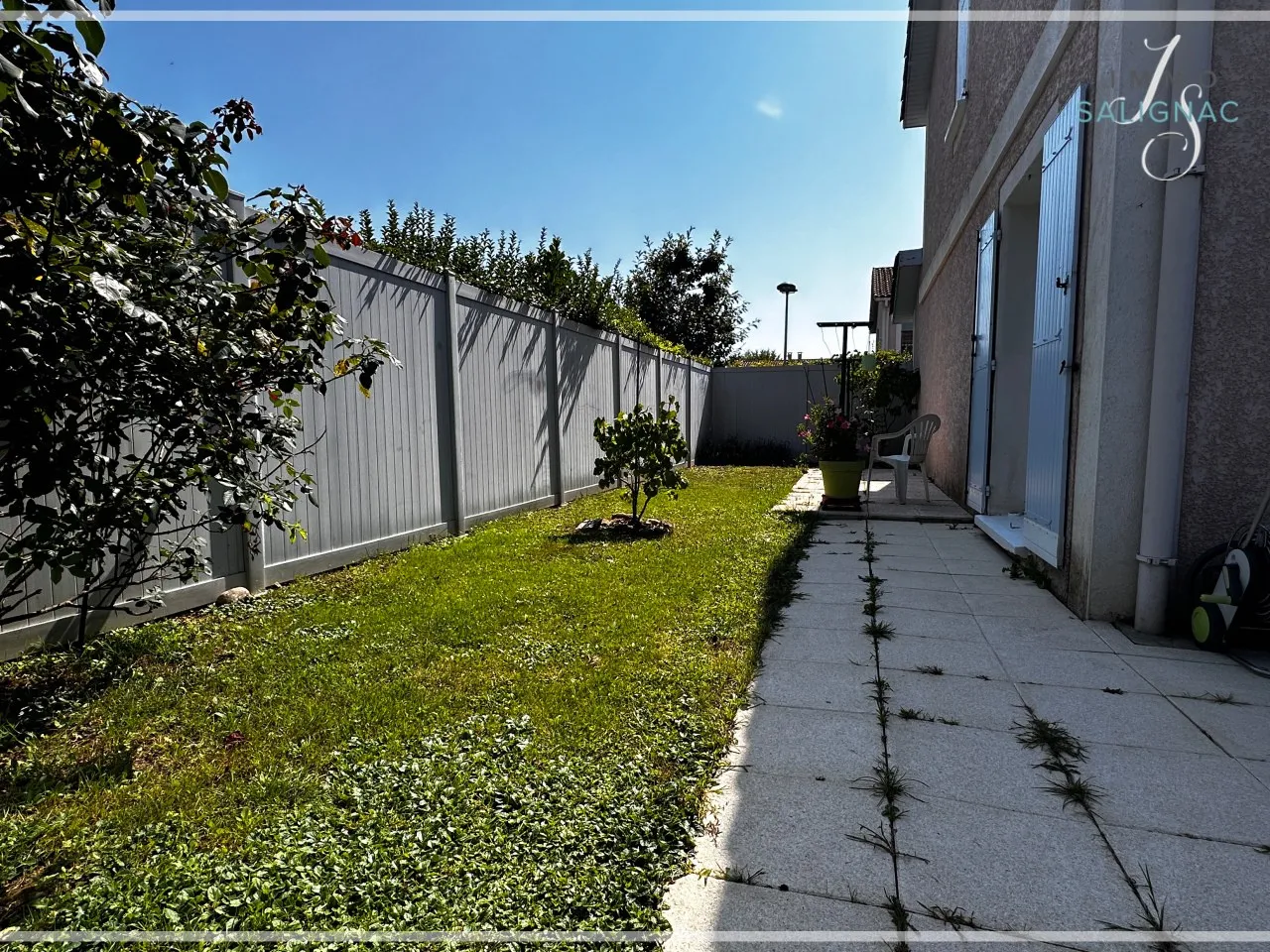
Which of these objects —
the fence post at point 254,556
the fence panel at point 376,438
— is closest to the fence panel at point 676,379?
the fence panel at point 376,438

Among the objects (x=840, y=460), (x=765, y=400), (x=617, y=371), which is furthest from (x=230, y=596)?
(x=765, y=400)

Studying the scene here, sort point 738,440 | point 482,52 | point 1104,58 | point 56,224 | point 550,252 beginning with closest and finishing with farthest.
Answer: point 56,224
point 1104,58
point 482,52
point 550,252
point 738,440

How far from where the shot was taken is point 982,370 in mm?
5344

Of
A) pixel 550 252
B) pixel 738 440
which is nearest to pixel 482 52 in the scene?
pixel 550 252

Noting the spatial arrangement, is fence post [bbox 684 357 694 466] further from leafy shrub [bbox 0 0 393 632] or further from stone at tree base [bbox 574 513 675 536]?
leafy shrub [bbox 0 0 393 632]

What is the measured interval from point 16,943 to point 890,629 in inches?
121

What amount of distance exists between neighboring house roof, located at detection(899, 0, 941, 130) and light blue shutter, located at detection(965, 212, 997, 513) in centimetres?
583

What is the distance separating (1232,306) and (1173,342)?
27 centimetres

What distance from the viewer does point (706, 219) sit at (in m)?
20.7

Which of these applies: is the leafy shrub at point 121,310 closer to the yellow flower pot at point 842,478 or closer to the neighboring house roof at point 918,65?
the yellow flower pot at point 842,478

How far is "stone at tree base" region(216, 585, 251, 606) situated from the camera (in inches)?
127

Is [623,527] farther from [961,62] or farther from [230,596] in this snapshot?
[961,62]

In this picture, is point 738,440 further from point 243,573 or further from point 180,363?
point 180,363

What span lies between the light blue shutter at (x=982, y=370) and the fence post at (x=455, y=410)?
4354mm
